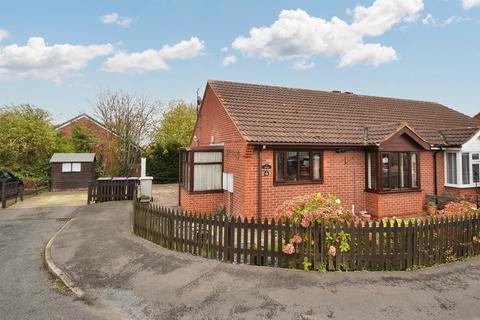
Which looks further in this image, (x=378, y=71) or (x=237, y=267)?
(x=378, y=71)

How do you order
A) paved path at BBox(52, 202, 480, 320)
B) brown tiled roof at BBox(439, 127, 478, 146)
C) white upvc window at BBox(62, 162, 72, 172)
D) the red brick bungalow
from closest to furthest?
paved path at BBox(52, 202, 480, 320), the red brick bungalow, brown tiled roof at BBox(439, 127, 478, 146), white upvc window at BBox(62, 162, 72, 172)

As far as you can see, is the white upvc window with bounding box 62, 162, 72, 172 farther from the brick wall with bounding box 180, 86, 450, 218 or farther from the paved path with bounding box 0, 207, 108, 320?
the brick wall with bounding box 180, 86, 450, 218

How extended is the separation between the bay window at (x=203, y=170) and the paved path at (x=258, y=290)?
5077mm

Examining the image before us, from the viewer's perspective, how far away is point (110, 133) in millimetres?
26641

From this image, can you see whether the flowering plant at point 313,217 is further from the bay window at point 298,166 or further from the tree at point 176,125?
the tree at point 176,125

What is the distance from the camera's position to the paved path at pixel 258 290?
4594 millimetres

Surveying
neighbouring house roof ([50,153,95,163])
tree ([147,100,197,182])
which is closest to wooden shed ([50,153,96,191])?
neighbouring house roof ([50,153,95,163])

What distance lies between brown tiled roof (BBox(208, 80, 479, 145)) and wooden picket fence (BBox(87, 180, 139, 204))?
7599 millimetres

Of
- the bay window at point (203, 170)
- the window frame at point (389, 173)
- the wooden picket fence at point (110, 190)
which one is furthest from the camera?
the wooden picket fence at point (110, 190)

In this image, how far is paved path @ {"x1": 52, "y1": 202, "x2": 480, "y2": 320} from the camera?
15.1 feet

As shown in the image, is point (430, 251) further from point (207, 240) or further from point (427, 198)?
point (427, 198)

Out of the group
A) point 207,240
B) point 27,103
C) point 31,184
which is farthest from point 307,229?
point 27,103

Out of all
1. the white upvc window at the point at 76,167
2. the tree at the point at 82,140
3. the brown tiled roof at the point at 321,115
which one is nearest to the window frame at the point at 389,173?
the brown tiled roof at the point at 321,115

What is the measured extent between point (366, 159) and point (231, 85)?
7.52 m
